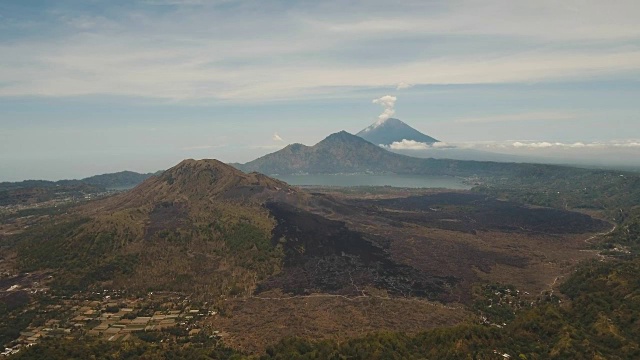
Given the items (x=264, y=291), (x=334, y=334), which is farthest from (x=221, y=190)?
(x=334, y=334)

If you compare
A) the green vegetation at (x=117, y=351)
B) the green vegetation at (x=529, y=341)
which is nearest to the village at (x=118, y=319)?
the green vegetation at (x=117, y=351)

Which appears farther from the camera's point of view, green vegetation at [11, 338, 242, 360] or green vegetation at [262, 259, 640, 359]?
green vegetation at [11, 338, 242, 360]

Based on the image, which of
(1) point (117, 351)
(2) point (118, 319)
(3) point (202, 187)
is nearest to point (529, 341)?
(1) point (117, 351)

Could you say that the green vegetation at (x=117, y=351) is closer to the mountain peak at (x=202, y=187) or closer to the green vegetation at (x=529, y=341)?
the green vegetation at (x=529, y=341)

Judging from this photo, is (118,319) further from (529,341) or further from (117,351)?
(529,341)

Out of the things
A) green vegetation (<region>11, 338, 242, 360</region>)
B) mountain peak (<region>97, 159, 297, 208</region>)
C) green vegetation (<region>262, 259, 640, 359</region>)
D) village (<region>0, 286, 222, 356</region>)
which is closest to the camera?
green vegetation (<region>262, 259, 640, 359</region>)

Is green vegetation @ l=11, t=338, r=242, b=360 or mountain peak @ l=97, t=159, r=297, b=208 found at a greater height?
mountain peak @ l=97, t=159, r=297, b=208

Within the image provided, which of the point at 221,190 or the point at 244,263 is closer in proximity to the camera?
the point at 244,263

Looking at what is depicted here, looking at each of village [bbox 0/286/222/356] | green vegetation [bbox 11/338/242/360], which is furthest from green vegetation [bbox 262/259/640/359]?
village [bbox 0/286/222/356]

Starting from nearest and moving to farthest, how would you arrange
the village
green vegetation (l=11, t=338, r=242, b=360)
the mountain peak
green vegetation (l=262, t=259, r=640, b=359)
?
green vegetation (l=262, t=259, r=640, b=359), green vegetation (l=11, t=338, r=242, b=360), the village, the mountain peak

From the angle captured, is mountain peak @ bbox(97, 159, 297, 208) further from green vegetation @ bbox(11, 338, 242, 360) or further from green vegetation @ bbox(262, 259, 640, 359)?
green vegetation @ bbox(262, 259, 640, 359)

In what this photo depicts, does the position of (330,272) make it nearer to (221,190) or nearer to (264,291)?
(264,291)
